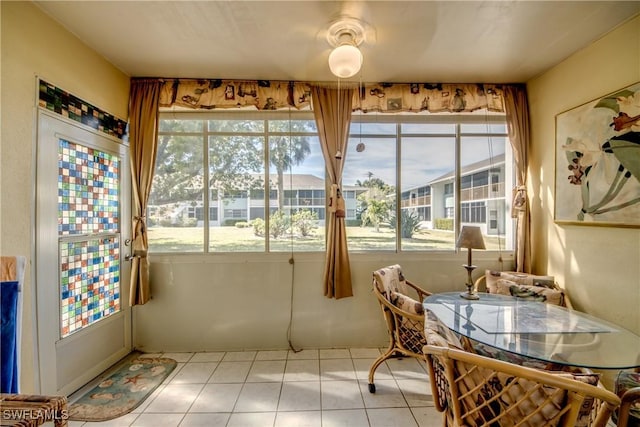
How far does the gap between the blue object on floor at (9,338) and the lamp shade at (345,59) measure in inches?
87.1

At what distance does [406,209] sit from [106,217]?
9.67ft

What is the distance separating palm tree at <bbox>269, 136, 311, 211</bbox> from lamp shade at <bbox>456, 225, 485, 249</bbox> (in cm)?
169

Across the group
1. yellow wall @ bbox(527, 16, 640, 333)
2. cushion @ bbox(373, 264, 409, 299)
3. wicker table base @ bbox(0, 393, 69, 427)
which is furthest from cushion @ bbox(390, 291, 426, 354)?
wicker table base @ bbox(0, 393, 69, 427)

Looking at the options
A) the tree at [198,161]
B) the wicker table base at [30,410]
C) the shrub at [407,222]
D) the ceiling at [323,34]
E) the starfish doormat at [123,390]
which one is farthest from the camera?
the shrub at [407,222]

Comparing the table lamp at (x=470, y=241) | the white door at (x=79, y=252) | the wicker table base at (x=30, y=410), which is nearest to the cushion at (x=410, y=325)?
the table lamp at (x=470, y=241)

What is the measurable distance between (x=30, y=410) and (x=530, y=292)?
3.20 meters

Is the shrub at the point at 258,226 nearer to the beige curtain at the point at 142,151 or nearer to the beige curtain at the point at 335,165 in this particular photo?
the beige curtain at the point at 335,165

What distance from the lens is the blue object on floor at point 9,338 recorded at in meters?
1.24

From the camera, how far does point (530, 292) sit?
2.40 meters

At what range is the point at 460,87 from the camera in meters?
2.87

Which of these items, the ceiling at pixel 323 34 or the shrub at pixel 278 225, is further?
the shrub at pixel 278 225

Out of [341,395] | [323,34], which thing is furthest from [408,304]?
[323,34]

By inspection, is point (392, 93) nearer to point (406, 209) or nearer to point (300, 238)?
point (406, 209)

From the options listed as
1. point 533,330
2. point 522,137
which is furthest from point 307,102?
point 533,330
